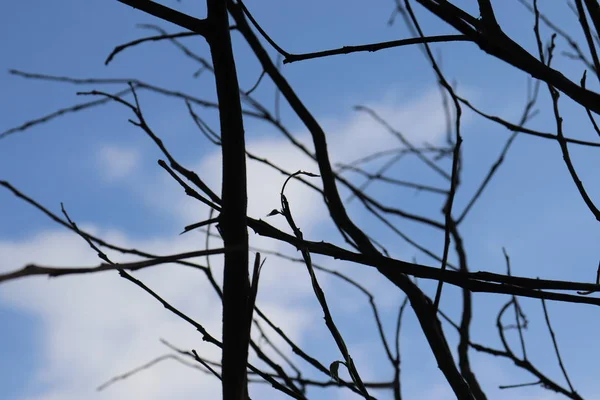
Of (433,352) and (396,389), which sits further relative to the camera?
(396,389)

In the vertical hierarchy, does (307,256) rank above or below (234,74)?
below

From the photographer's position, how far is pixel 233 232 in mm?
624

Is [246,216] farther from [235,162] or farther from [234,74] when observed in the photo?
[234,74]

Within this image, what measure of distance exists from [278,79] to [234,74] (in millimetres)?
774

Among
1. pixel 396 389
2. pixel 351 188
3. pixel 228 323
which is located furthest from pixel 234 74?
pixel 351 188

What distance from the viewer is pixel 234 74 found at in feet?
2.23

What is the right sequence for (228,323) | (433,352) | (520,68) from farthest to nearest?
(433,352)
(520,68)
(228,323)

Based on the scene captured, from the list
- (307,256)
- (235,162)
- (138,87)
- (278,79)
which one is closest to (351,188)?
(278,79)

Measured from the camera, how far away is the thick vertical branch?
61 cm

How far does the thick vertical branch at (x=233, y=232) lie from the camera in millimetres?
606

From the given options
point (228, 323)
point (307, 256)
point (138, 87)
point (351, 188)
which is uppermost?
point (138, 87)

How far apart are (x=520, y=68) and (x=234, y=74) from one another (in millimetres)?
331

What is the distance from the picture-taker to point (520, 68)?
736mm

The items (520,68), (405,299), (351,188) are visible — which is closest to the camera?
(520,68)
